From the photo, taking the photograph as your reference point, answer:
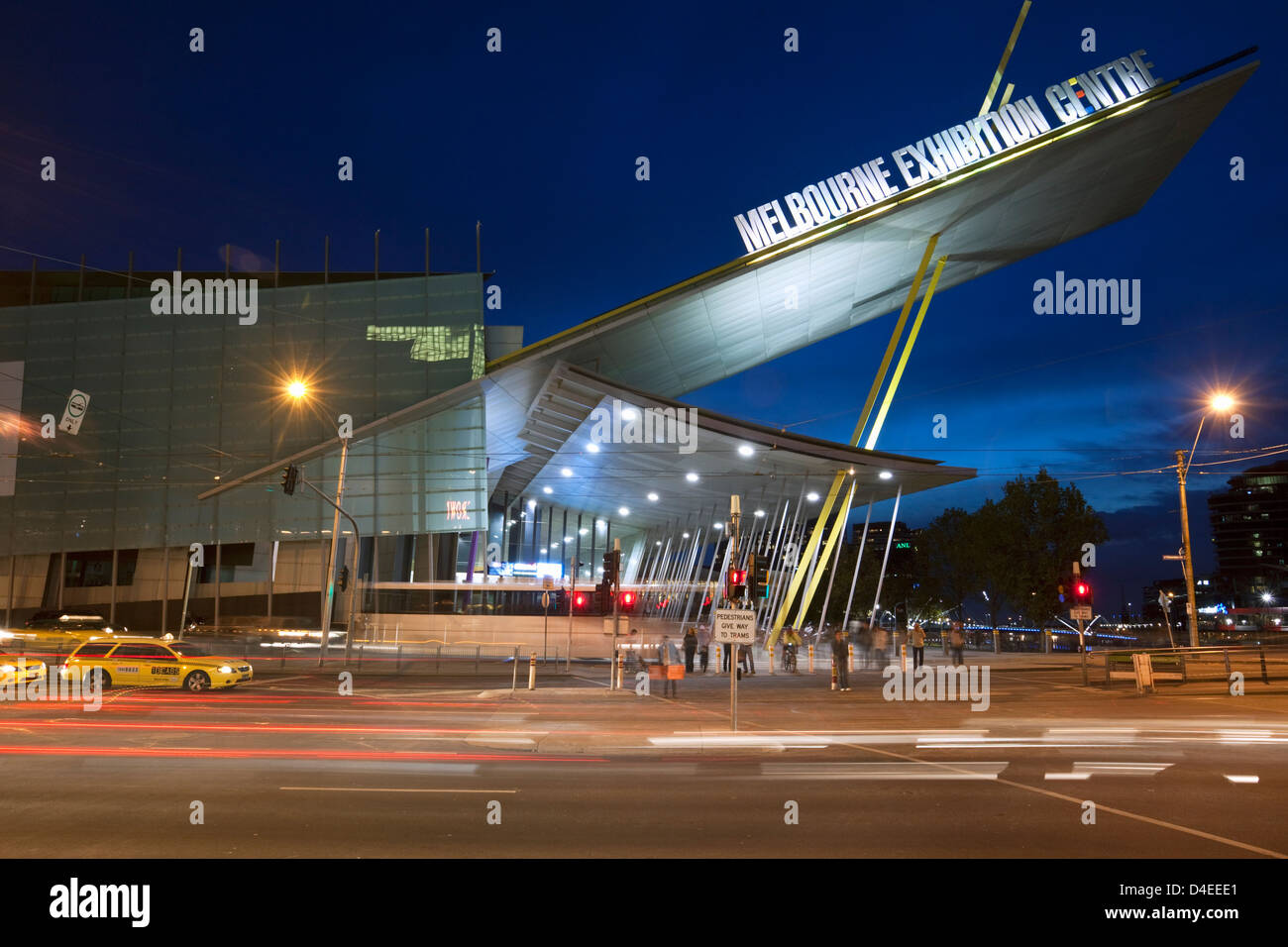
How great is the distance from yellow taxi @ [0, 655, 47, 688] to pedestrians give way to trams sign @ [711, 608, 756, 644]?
18.8 m

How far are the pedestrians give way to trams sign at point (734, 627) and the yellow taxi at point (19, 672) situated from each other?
61.6ft

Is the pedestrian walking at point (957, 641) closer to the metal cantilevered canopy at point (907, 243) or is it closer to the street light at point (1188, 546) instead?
the street light at point (1188, 546)

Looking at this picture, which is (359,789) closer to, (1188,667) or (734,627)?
(734,627)

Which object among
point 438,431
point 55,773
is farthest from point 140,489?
point 55,773

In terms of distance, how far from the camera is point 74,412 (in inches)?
2064

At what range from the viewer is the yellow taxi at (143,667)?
23.5 m

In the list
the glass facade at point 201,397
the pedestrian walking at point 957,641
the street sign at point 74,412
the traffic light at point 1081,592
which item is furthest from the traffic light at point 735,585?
the street sign at point 74,412

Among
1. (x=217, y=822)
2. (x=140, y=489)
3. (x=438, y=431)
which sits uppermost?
(x=438, y=431)

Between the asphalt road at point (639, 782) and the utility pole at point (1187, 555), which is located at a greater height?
the utility pole at point (1187, 555)
